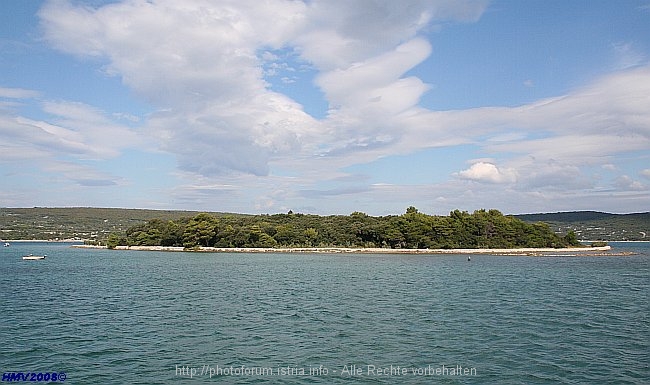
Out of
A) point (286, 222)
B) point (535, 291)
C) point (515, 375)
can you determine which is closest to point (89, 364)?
point (515, 375)

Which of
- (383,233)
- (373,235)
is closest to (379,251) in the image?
(383,233)

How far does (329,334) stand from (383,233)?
90783mm

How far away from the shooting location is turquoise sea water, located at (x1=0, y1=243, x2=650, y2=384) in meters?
15.4

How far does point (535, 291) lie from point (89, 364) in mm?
29091

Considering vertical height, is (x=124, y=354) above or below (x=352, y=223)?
below

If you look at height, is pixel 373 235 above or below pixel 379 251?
above

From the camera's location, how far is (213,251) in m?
108

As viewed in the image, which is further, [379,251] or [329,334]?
[379,251]

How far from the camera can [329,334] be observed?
67.5ft

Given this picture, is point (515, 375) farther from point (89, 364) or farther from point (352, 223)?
point (352, 223)

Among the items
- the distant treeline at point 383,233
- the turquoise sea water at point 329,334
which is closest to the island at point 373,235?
the distant treeline at point 383,233

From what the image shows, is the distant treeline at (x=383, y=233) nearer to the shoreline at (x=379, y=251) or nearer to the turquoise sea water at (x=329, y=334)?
the shoreline at (x=379, y=251)

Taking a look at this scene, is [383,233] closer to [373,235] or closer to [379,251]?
[373,235]

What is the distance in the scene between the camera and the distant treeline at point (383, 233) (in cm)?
10894
